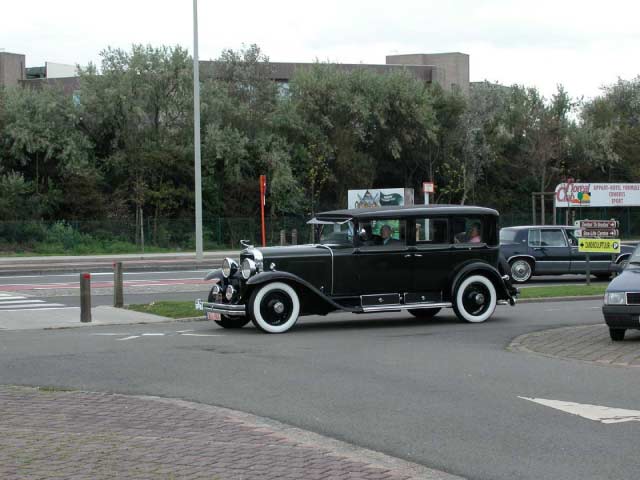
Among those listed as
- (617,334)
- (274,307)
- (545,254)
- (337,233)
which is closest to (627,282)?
(617,334)

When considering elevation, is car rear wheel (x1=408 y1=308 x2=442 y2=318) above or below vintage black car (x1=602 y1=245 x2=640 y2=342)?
below

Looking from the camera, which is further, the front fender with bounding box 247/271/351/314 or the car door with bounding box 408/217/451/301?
the car door with bounding box 408/217/451/301

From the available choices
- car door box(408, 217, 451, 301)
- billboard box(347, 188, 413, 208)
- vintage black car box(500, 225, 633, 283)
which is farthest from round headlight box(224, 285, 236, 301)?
billboard box(347, 188, 413, 208)

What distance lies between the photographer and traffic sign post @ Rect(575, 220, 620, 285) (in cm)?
2239

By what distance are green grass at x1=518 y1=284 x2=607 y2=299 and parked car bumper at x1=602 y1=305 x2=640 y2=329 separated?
26.1ft

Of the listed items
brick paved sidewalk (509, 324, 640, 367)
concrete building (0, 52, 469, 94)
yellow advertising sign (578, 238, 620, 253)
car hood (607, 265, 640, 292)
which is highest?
concrete building (0, 52, 469, 94)

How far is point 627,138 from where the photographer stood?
62906 millimetres

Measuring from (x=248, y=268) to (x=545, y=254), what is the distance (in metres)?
13.5

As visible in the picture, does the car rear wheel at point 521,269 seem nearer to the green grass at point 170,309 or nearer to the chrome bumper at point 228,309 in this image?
the green grass at point 170,309

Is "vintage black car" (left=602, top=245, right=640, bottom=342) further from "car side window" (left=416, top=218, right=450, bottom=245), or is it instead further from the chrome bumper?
the chrome bumper

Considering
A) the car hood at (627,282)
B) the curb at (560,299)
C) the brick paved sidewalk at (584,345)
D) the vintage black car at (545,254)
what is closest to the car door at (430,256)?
the brick paved sidewalk at (584,345)

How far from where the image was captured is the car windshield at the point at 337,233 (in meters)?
15.4

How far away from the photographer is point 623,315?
12.7 meters

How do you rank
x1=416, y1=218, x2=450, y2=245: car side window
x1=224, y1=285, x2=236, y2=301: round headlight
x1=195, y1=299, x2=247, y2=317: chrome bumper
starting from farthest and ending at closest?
x1=416, y1=218, x2=450, y2=245: car side window < x1=224, y1=285, x2=236, y2=301: round headlight < x1=195, y1=299, x2=247, y2=317: chrome bumper
